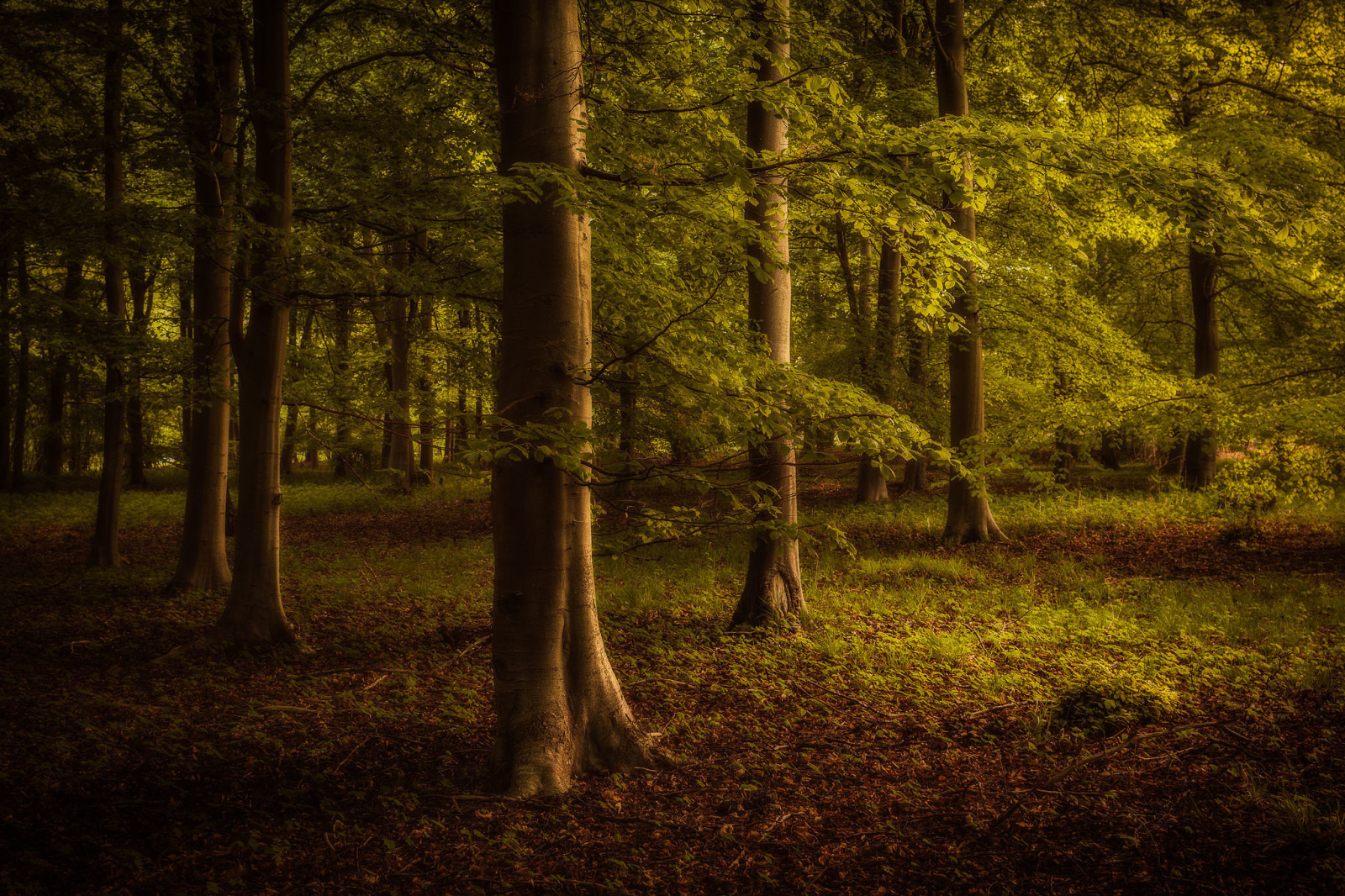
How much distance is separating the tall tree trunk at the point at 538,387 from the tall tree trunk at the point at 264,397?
13.9 ft

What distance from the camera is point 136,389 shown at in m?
10.1

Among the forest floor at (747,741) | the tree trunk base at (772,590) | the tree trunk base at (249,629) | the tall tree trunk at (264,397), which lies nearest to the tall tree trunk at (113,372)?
the forest floor at (747,741)

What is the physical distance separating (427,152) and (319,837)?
21.6 feet

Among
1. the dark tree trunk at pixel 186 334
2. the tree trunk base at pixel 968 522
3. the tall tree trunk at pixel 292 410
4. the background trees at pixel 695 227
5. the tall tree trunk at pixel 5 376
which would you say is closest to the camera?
the background trees at pixel 695 227

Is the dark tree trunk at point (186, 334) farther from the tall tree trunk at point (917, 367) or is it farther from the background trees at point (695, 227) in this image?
the tall tree trunk at point (917, 367)

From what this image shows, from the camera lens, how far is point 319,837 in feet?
13.3

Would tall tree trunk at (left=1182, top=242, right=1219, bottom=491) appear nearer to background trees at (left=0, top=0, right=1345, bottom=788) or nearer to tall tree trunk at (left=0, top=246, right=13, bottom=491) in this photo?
background trees at (left=0, top=0, right=1345, bottom=788)

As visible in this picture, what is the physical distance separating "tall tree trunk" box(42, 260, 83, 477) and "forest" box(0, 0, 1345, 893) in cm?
16

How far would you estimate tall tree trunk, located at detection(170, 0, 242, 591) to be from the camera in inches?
340

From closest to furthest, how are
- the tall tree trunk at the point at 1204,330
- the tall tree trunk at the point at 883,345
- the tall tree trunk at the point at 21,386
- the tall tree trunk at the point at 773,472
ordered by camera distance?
the tall tree trunk at the point at 773,472 < the tall tree trunk at the point at 883,345 < the tall tree trunk at the point at 1204,330 < the tall tree trunk at the point at 21,386

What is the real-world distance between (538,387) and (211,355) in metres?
6.28

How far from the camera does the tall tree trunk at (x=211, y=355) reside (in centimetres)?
865

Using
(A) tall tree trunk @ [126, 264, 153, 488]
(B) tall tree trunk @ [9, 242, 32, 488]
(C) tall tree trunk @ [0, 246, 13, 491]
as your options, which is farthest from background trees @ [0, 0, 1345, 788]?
(B) tall tree trunk @ [9, 242, 32, 488]

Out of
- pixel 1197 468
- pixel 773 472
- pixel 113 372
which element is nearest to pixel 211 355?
pixel 113 372
